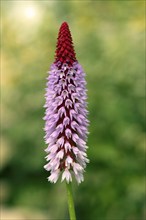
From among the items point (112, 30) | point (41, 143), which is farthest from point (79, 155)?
point (112, 30)

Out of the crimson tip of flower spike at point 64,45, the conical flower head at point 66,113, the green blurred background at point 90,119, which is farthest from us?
the green blurred background at point 90,119

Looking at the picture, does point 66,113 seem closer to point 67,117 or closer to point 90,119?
point 67,117

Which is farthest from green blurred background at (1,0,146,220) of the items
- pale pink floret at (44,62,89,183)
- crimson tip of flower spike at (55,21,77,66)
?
crimson tip of flower spike at (55,21,77,66)

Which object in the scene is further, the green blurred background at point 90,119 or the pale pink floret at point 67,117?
the green blurred background at point 90,119

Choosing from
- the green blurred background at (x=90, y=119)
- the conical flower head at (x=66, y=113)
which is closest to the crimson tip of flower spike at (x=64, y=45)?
the conical flower head at (x=66, y=113)

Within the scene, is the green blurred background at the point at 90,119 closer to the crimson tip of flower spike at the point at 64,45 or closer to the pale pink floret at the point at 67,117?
the pale pink floret at the point at 67,117

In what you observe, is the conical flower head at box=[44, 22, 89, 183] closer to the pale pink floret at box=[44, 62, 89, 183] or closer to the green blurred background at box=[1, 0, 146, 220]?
the pale pink floret at box=[44, 62, 89, 183]

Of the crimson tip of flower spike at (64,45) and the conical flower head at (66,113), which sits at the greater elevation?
the crimson tip of flower spike at (64,45)
